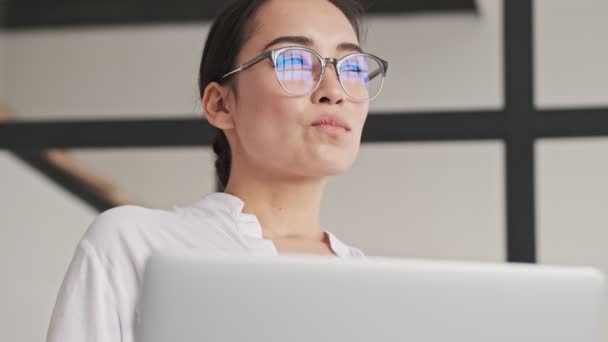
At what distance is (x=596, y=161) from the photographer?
340 cm

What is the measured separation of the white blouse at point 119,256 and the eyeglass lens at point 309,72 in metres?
0.21

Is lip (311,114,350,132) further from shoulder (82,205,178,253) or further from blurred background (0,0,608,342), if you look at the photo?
blurred background (0,0,608,342)

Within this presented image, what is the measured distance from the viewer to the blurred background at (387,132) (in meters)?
3.37

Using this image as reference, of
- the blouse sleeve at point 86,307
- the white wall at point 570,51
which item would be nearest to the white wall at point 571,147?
the white wall at point 570,51

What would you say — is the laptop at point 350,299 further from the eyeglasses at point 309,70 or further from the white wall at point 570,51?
the white wall at point 570,51

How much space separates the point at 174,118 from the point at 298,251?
6.62ft

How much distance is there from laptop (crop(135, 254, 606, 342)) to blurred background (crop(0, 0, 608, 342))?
88.6 inches

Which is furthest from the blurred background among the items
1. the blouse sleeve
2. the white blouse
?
the blouse sleeve

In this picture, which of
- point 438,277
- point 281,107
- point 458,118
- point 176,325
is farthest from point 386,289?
point 458,118

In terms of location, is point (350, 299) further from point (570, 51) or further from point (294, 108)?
point (570, 51)

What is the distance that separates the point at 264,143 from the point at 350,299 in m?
0.56

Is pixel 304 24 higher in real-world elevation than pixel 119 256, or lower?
higher

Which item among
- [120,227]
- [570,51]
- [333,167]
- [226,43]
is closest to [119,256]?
[120,227]

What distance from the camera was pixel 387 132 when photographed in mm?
3396
